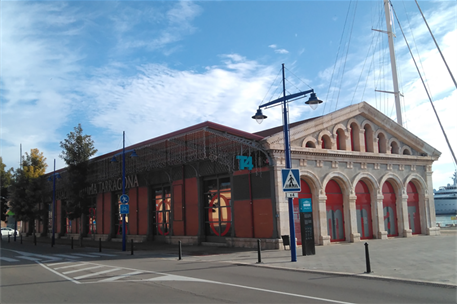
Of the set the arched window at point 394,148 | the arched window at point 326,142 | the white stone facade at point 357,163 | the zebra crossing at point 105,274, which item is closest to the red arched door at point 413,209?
the white stone facade at point 357,163

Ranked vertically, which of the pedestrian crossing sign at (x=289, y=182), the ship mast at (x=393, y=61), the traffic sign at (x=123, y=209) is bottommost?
the traffic sign at (x=123, y=209)

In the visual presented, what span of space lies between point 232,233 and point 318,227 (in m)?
5.04

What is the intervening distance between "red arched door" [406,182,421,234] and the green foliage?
3663 cm

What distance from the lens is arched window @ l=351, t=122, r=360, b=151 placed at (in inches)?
Result: 1039

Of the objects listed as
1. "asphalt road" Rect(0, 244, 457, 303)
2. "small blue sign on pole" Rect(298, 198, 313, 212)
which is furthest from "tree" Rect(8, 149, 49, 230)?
"small blue sign on pole" Rect(298, 198, 313, 212)

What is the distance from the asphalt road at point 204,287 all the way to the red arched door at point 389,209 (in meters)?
16.2

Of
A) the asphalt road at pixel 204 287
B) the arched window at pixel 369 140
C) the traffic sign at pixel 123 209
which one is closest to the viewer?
the asphalt road at pixel 204 287

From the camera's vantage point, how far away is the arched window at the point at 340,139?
25570 millimetres

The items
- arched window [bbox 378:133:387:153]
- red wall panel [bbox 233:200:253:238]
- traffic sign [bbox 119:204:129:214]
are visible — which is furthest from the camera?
arched window [bbox 378:133:387:153]

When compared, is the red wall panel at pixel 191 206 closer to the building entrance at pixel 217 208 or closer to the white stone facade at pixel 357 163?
the building entrance at pixel 217 208

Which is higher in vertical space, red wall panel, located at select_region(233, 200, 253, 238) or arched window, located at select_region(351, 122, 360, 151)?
arched window, located at select_region(351, 122, 360, 151)

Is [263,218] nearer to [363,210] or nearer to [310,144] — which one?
[310,144]

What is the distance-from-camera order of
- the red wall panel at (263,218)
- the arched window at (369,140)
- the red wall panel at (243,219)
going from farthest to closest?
the arched window at (369,140) < the red wall panel at (243,219) < the red wall panel at (263,218)

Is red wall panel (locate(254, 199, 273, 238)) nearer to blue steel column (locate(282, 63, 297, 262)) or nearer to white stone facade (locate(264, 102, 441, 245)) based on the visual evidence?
white stone facade (locate(264, 102, 441, 245))
